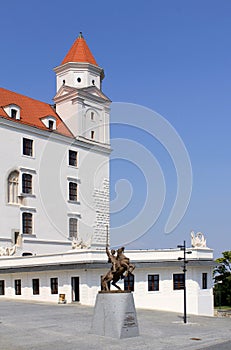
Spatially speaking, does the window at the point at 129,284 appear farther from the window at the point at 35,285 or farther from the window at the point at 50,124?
the window at the point at 50,124

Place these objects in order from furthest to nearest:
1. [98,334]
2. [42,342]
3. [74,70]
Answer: [74,70], [98,334], [42,342]

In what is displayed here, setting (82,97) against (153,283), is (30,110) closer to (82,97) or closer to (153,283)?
(82,97)

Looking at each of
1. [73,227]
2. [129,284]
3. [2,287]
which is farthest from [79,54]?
[129,284]

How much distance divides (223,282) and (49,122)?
939 inches

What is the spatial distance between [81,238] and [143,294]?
18.1 m

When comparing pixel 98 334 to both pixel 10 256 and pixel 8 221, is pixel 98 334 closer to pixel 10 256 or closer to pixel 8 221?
pixel 10 256

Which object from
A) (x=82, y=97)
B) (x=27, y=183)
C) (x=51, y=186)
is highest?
(x=82, y=97)

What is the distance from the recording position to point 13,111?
153 feet

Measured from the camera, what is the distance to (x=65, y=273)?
1318 inches

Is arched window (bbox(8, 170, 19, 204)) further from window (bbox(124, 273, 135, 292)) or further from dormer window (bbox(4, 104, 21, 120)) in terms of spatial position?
window (bbox(124, 273, 135, 292))

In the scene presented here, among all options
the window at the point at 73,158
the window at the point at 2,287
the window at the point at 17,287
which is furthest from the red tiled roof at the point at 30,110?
the window at the point at 17,287

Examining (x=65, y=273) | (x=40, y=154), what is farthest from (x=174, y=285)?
(x=40, y=154)

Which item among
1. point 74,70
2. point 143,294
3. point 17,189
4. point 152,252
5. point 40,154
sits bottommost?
point 143,294

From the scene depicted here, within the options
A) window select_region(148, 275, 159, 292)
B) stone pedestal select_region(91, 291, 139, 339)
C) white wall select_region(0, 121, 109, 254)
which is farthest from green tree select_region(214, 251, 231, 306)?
stone pedestal select_region(91, 291, 139, 339)
